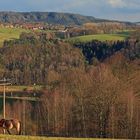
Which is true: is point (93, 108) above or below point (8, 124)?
below

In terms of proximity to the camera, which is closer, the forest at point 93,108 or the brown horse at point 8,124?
the brown horse at point 8,124

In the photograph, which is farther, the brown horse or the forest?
the forest

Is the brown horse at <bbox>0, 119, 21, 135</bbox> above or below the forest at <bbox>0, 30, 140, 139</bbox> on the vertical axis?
above

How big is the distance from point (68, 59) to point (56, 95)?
338 feet

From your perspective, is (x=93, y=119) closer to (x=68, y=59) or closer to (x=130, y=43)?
(x=68, y=59)

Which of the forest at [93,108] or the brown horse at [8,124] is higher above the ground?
the brown horse at [8,124]

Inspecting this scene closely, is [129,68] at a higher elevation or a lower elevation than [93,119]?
higher

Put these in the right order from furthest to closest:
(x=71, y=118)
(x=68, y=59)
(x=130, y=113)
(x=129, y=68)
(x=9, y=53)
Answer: (x=9, y=53), (x=68, y=59), (x=129, y=68), (x=71, y=118), (x=130, y=113)

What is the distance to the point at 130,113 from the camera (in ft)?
184

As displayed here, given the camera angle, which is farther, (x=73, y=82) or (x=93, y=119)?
(x=73, y=82)

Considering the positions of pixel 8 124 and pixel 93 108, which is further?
pixel 93 108

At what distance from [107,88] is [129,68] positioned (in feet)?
33.6

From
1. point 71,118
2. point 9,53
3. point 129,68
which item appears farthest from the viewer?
point 9,53

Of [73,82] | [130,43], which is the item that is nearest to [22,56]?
[130,43]
